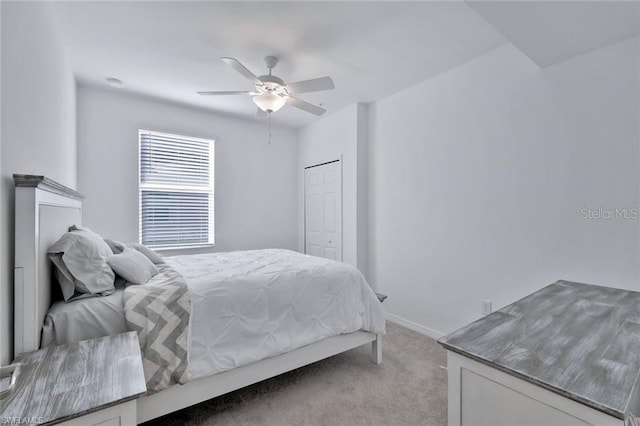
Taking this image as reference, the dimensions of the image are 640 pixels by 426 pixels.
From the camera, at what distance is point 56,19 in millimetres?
2074

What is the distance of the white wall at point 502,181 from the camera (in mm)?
1962

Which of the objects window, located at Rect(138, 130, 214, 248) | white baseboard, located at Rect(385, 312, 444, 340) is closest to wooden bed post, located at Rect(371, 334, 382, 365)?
white baseboard, located at Rect(385, 312, 444, 340)

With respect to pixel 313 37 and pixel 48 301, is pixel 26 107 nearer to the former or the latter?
pixel 48 301

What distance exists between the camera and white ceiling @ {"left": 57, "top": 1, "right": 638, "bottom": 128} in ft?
5.95

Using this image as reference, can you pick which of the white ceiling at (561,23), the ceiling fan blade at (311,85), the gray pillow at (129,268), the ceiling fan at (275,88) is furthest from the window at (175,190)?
the white ceiling at (561,23)

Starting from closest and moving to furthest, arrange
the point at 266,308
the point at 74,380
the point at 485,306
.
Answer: the point at 74,380
the point at 266,308
the point at 485,306

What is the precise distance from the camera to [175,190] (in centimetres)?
388

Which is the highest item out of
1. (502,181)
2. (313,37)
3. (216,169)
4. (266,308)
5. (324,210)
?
(313,37)

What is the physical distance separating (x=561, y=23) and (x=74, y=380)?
9.58 feet

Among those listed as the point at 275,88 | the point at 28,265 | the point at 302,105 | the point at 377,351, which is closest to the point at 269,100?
the point at 275,88

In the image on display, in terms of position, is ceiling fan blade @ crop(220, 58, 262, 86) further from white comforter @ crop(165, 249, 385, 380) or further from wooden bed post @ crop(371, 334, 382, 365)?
wooden bed post @ crop(371, 334, 382, 365)

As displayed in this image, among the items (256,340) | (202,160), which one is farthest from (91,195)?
(256,340)

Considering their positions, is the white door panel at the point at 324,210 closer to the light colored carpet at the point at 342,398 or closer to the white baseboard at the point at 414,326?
the white baseboard at the point at 414,326

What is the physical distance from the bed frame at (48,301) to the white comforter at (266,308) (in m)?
0.11
